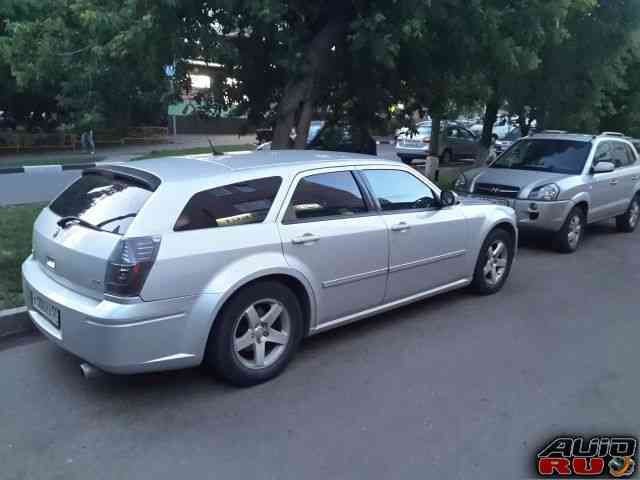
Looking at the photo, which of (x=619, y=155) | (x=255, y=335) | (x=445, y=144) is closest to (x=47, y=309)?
(x=255, y=335)

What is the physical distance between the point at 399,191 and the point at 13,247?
4.52 meters

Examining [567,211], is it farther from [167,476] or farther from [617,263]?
[167,476]

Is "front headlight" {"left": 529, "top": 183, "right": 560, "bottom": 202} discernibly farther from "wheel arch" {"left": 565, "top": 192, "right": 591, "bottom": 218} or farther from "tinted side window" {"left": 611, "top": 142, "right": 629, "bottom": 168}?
"tinted side window" {"left": 611, "top": 142, "right": 629, "bottom": 168}

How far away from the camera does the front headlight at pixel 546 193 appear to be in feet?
25.7

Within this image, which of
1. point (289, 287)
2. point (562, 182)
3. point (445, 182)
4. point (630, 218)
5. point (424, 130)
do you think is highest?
point (424, 130)

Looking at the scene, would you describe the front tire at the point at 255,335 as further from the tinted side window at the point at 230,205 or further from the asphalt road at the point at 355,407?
the tinted side window at the point at 230,205

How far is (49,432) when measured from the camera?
3436mm

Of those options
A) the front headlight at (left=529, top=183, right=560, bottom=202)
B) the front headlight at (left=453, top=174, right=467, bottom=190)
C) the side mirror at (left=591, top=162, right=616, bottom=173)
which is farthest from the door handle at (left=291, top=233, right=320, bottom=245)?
the side mirror at (left=591, top=162, right=616, bottom=173)

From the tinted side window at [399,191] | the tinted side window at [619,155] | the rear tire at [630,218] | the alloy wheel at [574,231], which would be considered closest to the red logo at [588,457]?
the tinted side window at [399,191]

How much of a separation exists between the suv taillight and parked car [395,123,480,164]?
1752cm

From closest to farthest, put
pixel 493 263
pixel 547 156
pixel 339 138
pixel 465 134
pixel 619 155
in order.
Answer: pixel 493 263 → pixel 547 156 → pixel 619 155 → pixel 339 138 → pixel 465 134

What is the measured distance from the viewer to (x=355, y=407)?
3783mm

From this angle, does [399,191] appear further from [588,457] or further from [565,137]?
[565,137]

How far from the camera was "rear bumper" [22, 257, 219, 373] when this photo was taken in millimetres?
3424
